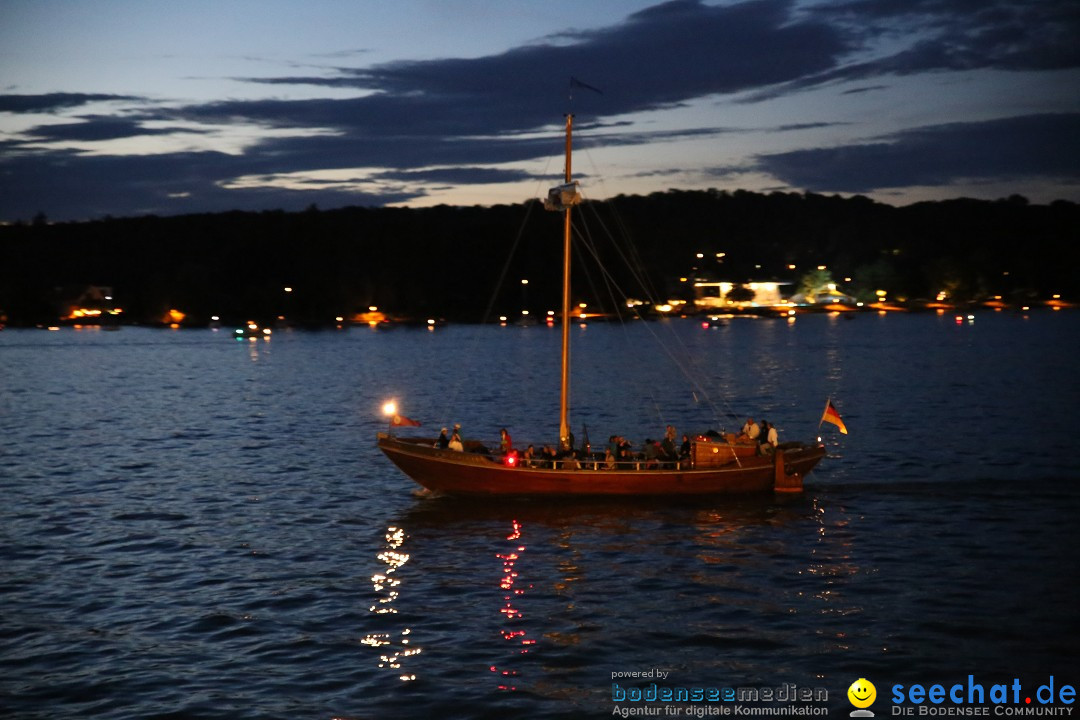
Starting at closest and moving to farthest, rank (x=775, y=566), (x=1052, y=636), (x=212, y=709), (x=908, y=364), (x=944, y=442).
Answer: (x=212, y=709), (x=1052, y=636), (x=775, y=566), (x=944, y=442), (x=908, y=364)

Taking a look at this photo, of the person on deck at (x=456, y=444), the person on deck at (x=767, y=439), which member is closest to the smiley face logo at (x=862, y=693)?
the person on deck at (x=767, y=439)

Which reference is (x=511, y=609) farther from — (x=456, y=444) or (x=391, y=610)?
(x=456, y=444)

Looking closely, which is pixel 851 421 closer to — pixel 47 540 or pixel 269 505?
pixel 269 505

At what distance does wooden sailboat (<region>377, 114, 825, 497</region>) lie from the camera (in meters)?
34.3

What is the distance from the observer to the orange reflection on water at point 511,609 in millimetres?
20500

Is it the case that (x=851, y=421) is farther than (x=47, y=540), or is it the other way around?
(x=851, y=421)

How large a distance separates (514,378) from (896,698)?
260 feet

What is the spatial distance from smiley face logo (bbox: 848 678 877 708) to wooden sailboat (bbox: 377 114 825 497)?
49.1 ft

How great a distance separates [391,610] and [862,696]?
10.1 metres

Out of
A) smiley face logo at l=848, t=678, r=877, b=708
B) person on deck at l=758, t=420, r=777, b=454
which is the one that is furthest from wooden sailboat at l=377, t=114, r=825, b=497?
smiley face logo at l=848, t=678, r=877, b=708

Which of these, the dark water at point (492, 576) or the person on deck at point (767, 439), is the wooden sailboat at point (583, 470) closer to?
the person on deck at point (767, 439)

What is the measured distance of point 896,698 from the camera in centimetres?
1933

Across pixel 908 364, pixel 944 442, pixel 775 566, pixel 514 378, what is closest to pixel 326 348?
pixel 514 378

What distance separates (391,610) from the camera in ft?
79.9
